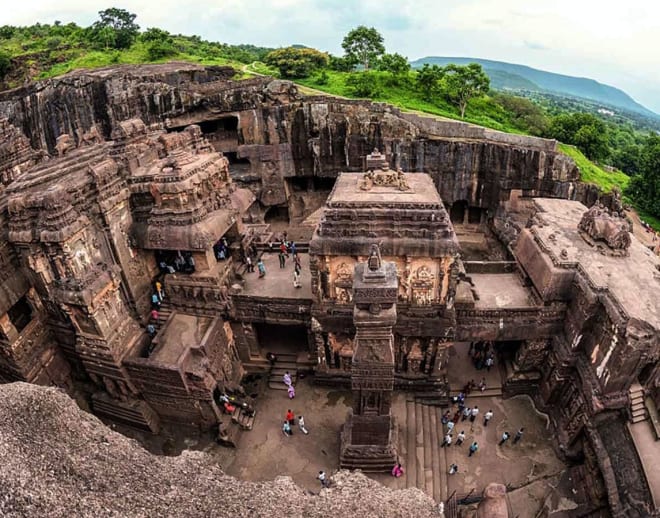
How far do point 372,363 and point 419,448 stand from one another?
5.57 meters

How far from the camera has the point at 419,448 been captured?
14812mm

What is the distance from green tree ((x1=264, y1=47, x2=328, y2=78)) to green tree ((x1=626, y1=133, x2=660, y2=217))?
1345 inches

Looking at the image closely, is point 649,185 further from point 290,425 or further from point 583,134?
point 290,425

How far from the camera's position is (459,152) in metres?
27.3

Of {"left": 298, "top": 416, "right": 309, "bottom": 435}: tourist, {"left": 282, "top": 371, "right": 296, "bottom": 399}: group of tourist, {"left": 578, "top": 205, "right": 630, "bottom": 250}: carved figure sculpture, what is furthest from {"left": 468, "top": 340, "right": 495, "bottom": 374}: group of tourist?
{"left": 282, "top": 371, "right": 296, "bottom": 399}: group of tourist

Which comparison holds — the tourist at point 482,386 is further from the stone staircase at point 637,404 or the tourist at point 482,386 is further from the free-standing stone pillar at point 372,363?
the free-standing stone pillar at point 372,363

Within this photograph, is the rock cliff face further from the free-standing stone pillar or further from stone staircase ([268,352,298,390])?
the free-standing stone pillar

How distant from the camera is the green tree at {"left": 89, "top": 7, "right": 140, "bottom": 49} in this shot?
173 ft

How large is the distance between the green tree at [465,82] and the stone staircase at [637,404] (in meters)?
29.3

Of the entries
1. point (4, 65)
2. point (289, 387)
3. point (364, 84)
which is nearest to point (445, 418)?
point (289, 387)

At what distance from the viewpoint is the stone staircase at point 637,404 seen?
12547mm

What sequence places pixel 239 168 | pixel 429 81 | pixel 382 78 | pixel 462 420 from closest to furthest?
1. pixel 462 420
2. pixel 239 168
3. pixel 429 81
4. pixel 382 78

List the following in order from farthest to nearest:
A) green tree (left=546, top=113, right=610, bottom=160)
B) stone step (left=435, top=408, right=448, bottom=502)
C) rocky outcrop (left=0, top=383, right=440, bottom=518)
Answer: green tree (left=546, top=113, right=610, bottom=160) → stone step (left=435, top=408, right=448, bottom=502) → rocky outcrop (left=0, top=383, right=440, bottom=518)

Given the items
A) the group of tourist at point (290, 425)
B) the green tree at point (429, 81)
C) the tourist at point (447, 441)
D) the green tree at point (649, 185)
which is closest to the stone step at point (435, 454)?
the tourist at point (447, 441)
